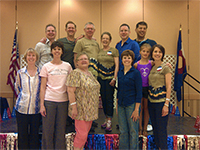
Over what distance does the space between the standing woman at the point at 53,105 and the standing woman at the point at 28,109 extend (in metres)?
0.11

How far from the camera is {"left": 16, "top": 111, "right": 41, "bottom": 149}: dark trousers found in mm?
2131

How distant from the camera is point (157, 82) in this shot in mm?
2238

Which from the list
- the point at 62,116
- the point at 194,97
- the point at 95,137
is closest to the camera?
the point at 62,116

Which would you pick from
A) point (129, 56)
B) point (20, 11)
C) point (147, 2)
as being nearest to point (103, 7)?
point (147, 2)

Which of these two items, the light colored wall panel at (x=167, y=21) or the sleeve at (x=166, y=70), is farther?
the light colored wall panel at (x=167, y=21)

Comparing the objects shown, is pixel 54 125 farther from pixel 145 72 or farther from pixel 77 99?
pixel 145 72

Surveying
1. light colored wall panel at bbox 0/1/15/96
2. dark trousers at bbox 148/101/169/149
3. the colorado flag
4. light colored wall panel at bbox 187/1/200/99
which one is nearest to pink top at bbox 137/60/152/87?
dark trousers at bbox 148/101/169/149

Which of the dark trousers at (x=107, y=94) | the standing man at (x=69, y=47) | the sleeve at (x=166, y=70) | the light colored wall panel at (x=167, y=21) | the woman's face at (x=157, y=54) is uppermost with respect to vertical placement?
the light colored wall panel at (x=167, y=21)

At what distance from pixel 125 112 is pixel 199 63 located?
437 centimetres

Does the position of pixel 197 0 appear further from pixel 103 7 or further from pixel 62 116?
pixel 62 116

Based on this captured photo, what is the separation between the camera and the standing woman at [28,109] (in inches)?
84.0

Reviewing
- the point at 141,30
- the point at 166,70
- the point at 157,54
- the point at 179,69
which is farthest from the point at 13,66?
the point at 179,69

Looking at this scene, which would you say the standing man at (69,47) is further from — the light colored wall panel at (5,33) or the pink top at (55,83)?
the light colored wall panel at (5,33)

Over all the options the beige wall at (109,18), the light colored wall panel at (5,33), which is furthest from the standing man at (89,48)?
the light colored wall panel at (5,33)
